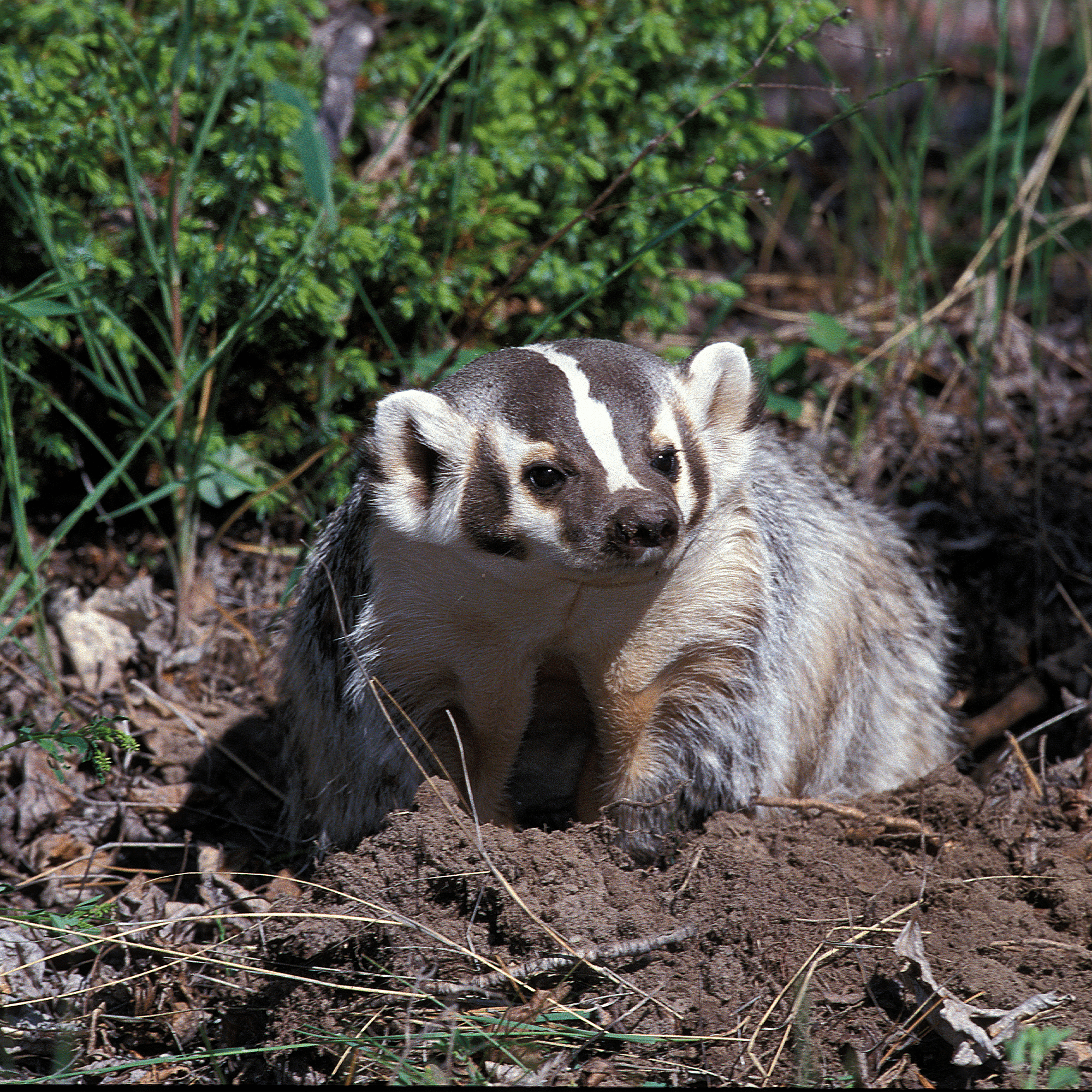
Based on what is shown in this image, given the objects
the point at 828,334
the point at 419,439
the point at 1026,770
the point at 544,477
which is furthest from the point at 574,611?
the point at 828,334

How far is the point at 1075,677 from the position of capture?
371 centimetres

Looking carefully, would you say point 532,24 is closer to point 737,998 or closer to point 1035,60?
point 1035,60

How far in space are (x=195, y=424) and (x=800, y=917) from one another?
2.19 meters

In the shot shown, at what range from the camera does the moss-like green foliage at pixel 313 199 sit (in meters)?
3.46

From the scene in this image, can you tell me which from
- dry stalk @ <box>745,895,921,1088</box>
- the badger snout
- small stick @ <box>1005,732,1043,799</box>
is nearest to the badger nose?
the badger snout

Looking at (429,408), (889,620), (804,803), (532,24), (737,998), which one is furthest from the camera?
(532,24)

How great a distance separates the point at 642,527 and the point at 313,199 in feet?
6.50

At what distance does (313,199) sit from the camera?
3.66 metres

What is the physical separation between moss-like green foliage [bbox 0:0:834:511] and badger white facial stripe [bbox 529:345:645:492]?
36.3 inches

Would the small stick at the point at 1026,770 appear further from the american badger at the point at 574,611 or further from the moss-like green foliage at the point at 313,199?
the moss-like green foliage at the point at 313,199

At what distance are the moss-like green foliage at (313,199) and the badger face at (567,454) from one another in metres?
0.76

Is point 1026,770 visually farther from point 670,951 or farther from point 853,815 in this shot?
point 670,951

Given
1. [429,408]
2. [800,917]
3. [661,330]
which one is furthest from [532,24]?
[800,917]

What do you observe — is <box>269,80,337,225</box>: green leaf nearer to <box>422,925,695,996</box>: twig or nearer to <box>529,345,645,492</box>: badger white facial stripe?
<box>529,345,645,492</box>: badger white facial stripe
